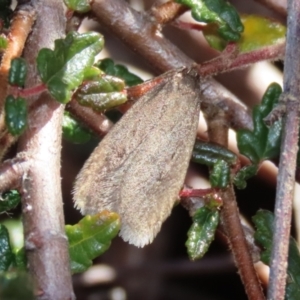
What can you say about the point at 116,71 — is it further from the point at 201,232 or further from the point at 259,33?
the point at 201,232

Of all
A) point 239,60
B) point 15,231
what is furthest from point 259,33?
point 15,231

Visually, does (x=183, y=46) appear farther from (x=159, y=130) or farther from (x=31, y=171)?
(x=31, y=171)

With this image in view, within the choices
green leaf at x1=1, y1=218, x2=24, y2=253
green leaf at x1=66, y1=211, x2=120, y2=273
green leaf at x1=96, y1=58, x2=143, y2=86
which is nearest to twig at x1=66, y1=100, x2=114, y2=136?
green leaf at x1=96, y1=58, x2=143, y2=86

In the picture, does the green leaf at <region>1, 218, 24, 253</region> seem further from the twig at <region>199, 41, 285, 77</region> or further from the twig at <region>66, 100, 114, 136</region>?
the twig at <region>199, 41, 285, 77</region>

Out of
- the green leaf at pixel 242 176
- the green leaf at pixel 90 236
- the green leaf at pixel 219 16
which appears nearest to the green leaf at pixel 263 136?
the green leaf at pixel 242 176

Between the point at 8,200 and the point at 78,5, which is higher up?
the point at 78,5

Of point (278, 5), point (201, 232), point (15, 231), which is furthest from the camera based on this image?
point (15, 231)

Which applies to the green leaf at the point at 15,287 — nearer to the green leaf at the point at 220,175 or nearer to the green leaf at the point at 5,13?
the green leaf at the point at 220,175
